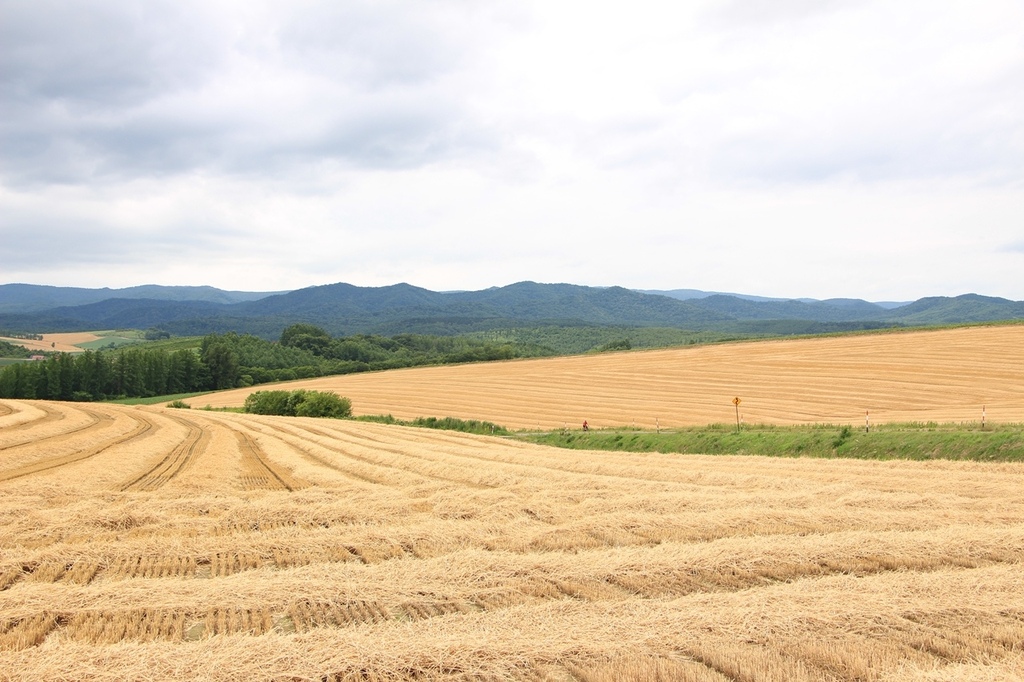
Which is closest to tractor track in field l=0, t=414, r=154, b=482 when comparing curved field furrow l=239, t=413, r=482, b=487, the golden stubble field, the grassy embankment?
the golden stubble field

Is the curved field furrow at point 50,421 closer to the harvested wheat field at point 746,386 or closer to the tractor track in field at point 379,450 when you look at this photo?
the tractor track in field at point 379,450

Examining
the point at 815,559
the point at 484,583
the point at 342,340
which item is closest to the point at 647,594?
the point at 484,583

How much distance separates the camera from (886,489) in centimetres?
1311

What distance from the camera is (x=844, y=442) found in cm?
2242

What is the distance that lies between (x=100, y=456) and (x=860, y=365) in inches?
2078

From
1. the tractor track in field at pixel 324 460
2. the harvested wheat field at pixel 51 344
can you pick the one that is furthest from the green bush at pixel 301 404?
the harvested wheat field at pixel 51 344

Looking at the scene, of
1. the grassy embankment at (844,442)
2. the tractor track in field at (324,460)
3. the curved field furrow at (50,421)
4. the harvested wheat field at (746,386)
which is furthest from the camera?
the harvested wheat field at (746,386)

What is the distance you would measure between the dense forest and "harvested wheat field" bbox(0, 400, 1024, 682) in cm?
7298

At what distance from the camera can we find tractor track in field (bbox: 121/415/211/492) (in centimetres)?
1475

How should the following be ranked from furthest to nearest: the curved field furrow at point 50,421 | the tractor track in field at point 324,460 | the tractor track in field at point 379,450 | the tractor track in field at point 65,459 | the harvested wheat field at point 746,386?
1. the harvested wheat field at point 746,386
2. the curved field furrow at point 50,421
3. the tractor track in field at point 65,459
4. the tractor track in field at point 324,460
5. the tractor track in field at point 379,450

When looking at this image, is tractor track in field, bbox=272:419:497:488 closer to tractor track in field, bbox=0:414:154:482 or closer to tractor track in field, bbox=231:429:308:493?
tractor track in field, bbox=231:429:308:493

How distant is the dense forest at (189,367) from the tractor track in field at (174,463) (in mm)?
59480

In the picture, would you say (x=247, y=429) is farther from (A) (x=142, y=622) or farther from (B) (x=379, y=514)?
(A) (x=142, y=622)

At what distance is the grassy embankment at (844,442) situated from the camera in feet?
62.5
